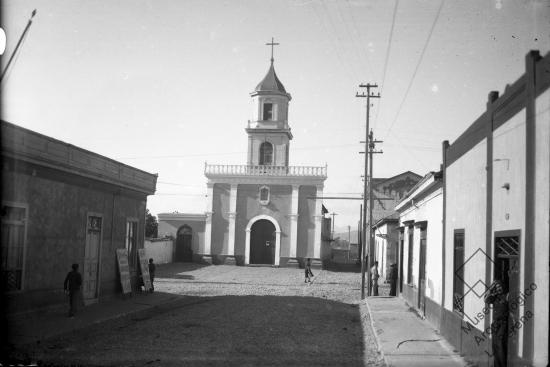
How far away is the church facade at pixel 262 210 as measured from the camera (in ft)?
133

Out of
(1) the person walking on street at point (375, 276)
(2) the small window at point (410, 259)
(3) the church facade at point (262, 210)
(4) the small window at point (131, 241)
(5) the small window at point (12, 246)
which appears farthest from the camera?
(3) the church facade at point (262, 210)

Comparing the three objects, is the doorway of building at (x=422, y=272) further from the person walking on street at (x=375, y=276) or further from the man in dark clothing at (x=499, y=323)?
the man in dark clothing at (x=499, y=323)

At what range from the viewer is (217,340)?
37.0 feet

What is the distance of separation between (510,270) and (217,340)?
5.87m

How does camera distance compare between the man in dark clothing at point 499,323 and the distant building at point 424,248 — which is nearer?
the man in dark clothing at point 499,323

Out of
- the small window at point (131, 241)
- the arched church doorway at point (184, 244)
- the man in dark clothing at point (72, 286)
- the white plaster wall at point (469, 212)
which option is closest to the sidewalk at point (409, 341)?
the white plaster wall at point (469, 212)

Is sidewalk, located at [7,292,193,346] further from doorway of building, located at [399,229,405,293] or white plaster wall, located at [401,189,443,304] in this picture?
doorway of building, located at [399,229,405,293]

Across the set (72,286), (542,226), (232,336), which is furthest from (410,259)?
(542,226)

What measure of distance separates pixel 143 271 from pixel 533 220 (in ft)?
50.8

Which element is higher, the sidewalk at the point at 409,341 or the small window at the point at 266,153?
the small window at the point at 266,153

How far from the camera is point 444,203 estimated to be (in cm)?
1272

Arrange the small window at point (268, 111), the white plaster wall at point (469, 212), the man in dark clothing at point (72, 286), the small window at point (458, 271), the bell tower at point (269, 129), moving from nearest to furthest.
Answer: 1. the white plaster wall at point (469, 212)
2. the small window at point (458, 271)
3. the man in dark clothing at point (72, 286)
4. the bell tower at point (269, 129)
5. the small window at point (268, 111)

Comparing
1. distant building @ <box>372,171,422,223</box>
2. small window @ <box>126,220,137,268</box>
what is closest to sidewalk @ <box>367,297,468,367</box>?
small window @ <box>126,220,137,268</box>

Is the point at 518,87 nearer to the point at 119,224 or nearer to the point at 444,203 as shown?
the point at 444,203
